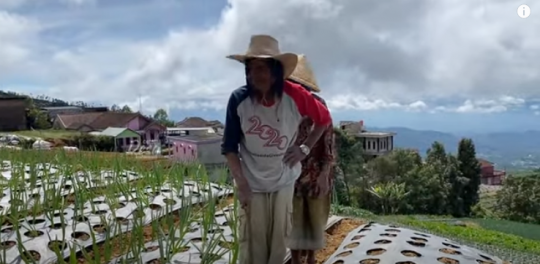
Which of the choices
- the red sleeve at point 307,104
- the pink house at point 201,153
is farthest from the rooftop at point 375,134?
the red sleeve at point 307,104

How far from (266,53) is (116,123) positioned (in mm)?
19930

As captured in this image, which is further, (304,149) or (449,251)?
(449,251)

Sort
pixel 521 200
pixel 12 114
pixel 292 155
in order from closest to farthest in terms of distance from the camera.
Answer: pixel 292 155
pixel 521 200
pixel 12 114

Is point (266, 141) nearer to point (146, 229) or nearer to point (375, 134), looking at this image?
point (146, 229)

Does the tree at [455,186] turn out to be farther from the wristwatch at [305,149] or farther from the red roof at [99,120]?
the wristwatch at [305,149]

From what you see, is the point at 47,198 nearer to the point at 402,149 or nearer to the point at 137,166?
the point at 137,166

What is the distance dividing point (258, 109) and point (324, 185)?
0.49m

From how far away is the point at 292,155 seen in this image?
1947 millimetres

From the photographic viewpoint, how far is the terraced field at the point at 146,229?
2.39m

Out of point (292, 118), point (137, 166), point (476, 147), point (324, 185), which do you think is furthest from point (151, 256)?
point (476, 147)

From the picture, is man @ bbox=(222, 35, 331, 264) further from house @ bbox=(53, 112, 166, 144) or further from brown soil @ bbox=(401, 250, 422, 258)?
house @ bbox=(53, 112, 166, 144)

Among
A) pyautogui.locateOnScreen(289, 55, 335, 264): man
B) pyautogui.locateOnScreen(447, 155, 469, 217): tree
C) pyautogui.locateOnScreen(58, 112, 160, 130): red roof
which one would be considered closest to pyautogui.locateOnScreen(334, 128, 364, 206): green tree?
pyautogui.locateOnScreen(447, 155, 469, 217): tree

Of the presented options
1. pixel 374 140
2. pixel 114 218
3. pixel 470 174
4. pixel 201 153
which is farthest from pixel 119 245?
pixel 374 140

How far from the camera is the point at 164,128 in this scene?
69.6 feet
